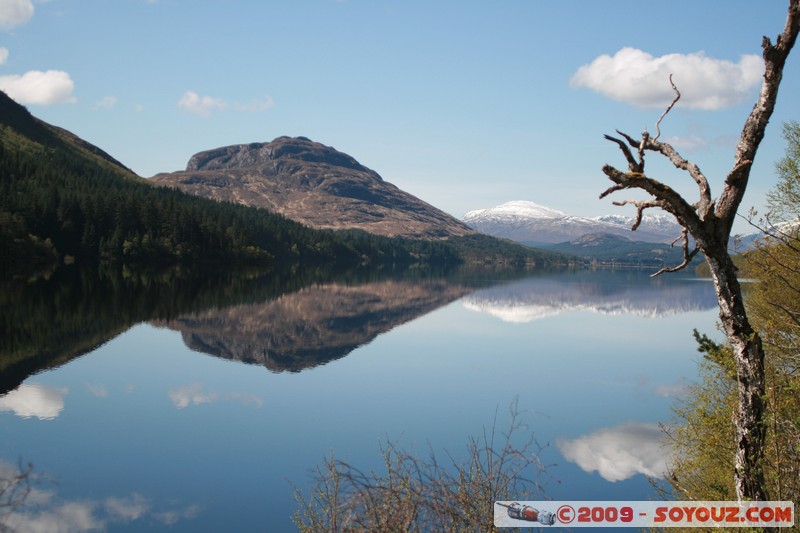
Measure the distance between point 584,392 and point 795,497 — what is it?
32.0m

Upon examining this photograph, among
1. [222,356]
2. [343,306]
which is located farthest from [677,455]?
[343,306]

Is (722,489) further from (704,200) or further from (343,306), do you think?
(343,306)

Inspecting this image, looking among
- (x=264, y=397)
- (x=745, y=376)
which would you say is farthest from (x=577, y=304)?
(x=745, y=376)

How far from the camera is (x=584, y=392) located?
40875 mm

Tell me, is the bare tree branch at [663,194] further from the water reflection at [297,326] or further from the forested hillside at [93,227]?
the forested hillside at [93,227]

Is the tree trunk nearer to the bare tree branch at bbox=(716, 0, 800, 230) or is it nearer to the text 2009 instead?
the bare tree branch at bbox=(716, 0, 800, 230)

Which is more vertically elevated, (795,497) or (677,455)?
(795,497)

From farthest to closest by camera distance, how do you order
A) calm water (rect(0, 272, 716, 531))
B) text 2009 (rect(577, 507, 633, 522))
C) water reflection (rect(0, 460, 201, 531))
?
calm water (rect(0, 272, 716, 531)) < water reflection (rect(0, 460, 201, 531)) < text 2009 (rect(577, 507, 633, 522))

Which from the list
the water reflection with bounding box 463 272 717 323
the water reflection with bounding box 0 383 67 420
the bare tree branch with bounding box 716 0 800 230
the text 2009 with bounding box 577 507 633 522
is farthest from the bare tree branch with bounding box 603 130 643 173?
the water reflection with bounding box 463 272 717 323

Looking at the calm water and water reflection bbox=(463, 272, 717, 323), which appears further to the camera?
water reflection bbox=(463, 272, 717, 323)

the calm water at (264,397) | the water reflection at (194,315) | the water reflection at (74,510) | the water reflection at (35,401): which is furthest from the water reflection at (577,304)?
the water reflection at (74,510)

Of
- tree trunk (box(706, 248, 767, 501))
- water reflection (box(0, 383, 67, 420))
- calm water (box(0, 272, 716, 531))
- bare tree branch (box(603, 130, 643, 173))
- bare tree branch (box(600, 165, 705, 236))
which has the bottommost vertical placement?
calm water (box(0, 272, 716, 531))

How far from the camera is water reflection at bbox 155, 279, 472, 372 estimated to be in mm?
52500

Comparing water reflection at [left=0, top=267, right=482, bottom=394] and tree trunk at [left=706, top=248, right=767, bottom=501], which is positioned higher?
tree trunk at [left=706, top=248, right=767, bottom=501]
